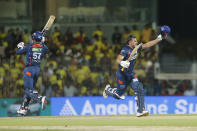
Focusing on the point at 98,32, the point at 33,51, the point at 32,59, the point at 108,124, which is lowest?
the point at 108,124

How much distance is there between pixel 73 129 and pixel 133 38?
299 centimetres

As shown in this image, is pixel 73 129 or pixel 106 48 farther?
pixel 106 48

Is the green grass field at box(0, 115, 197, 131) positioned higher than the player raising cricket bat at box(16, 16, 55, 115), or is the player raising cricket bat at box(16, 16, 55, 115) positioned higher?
the player raising cricket bat at box(16, 16, 55, 115)

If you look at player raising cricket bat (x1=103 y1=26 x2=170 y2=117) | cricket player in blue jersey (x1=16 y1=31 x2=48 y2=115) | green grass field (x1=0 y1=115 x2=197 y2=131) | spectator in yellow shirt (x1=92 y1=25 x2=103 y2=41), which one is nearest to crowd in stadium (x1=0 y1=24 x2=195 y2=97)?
spectator in yellow shirt (x1=92 y1=25 x2=103 y2=41)

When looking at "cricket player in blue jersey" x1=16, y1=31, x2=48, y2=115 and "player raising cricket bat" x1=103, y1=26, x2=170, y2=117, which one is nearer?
"player raising cricket bat" x1=103, y1=26, x2=170, y2=117

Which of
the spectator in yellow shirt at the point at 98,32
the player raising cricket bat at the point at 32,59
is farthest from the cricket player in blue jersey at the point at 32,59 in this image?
the spectator in yellow shirt at the point at 98,32

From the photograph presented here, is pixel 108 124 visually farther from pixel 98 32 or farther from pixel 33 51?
pixel 98 32

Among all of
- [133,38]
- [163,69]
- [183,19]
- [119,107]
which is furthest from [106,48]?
[183,19]

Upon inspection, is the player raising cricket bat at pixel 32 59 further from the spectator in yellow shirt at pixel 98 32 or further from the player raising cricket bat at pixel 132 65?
the spectator in yellow shirt at pixel 98 32

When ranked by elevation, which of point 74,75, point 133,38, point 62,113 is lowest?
point 62,113

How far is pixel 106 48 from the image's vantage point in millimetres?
20891

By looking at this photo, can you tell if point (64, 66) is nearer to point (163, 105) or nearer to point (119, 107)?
point (119, 107)

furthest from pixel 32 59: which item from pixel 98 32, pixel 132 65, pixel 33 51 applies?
pixel 98 32

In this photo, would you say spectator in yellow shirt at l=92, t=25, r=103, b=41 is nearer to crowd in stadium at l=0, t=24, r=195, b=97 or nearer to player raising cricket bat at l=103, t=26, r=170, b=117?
crowd in stadium at l=0, t=24, r=195, b=97
